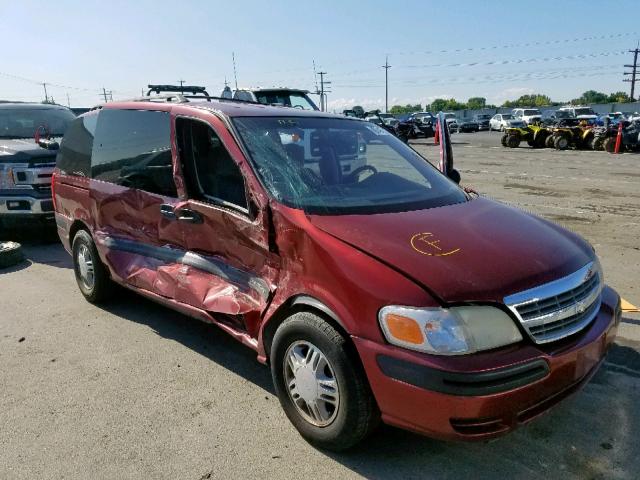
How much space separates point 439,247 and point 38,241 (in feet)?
23.6

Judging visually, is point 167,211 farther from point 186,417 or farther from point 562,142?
point 562,142

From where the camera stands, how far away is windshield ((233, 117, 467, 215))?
302 cm

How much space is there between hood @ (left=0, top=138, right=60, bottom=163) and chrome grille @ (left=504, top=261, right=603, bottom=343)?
273 inches

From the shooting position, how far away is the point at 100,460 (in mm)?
2707

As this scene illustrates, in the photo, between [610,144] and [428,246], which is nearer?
[428,246]

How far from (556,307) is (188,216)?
2.28 meters

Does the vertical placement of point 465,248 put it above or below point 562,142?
above

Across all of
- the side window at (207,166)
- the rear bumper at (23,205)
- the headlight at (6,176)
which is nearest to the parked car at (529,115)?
the rear bumper at (23,205)

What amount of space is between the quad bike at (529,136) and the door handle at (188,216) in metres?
23.1

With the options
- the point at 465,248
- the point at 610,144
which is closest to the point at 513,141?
the point at 610,144

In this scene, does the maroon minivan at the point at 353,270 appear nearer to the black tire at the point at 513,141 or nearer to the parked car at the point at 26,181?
the parked car at the point at 26,181

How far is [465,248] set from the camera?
2574mm

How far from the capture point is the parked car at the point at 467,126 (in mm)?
45438

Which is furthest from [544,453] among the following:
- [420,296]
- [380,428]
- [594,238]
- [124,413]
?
[594,238]
